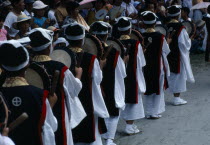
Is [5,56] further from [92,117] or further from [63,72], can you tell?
[92,117]

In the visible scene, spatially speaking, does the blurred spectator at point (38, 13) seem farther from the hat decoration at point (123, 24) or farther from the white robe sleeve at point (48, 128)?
the white robe sleeve at point (48, 128)

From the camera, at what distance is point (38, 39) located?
16.0 feet

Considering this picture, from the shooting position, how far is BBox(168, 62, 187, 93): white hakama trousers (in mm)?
9250

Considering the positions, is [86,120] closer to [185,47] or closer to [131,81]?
[131,81]

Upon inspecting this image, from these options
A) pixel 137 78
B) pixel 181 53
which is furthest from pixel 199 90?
pixel 137 78

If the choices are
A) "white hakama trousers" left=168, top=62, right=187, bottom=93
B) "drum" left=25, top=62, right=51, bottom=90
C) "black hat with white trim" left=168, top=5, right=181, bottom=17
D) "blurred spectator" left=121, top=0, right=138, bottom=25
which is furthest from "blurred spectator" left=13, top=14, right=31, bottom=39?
"blurred spectator" left=121, top=0, right=138, bottom=25

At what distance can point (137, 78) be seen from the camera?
7609 millimetres

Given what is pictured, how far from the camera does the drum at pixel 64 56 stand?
17.4 ft

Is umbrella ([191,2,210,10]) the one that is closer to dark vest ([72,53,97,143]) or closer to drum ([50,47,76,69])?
dark vest ([72,53,97,143])

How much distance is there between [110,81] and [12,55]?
2.87 meters

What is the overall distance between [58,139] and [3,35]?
3.20m

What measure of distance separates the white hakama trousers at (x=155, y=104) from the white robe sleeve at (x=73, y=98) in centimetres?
301

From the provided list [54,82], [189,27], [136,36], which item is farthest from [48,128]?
[189,27]

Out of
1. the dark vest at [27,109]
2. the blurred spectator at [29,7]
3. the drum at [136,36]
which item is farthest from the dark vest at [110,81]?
the blurred spectator at [29,7]
